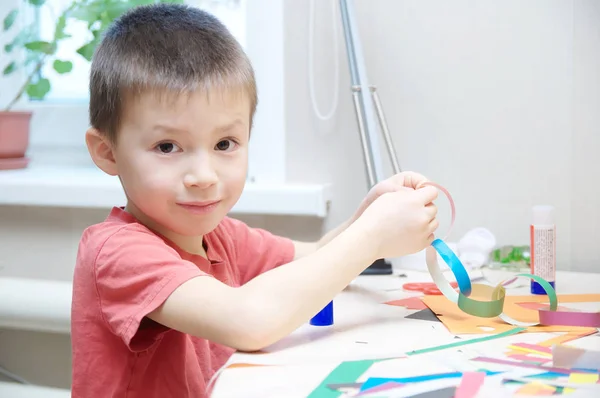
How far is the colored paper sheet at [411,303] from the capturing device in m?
0.83

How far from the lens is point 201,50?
30.4 inches

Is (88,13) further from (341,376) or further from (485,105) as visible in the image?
(341,376)

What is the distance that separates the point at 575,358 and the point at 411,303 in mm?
269

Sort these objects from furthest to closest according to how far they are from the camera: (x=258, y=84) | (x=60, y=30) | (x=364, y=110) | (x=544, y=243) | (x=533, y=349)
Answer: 1. (x=60, y=30)
2. (x=258, y=84)
3. (x=364, y=110)
4. (x=544, y=243)
5. (x=533, y=349)

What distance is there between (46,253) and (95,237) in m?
0.83

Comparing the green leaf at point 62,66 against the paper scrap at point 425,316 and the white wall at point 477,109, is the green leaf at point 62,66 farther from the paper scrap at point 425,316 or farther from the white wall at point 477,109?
the paper scrap at point 425,316

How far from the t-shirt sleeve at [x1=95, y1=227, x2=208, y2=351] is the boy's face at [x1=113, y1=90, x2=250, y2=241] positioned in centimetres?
5

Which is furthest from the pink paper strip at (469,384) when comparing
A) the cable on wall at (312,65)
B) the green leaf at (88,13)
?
the green leaf at (88,13)

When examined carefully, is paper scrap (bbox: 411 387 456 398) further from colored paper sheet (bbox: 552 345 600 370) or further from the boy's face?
the boy's face

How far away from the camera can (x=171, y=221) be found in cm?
77

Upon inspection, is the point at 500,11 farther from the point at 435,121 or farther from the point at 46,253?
the point at 46,253

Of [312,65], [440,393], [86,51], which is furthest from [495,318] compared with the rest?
[86,51]

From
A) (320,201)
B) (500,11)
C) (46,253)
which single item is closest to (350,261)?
(320,201)

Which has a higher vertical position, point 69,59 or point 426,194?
point 69,59
